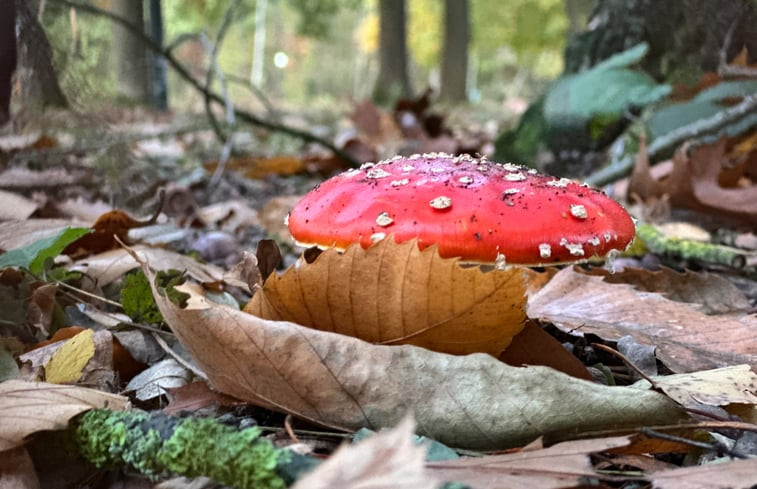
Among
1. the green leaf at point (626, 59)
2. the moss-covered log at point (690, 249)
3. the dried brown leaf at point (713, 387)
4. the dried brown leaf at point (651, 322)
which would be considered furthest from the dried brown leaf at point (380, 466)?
the green leaf at point (626, 59)

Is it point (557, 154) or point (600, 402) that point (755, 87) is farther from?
point (600, 402)

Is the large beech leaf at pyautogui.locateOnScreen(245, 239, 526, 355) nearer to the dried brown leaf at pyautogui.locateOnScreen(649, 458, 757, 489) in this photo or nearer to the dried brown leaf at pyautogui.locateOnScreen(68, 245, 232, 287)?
the dried brown leaf at pyautogui.locateOnScreen(649, 458, 757, 489)

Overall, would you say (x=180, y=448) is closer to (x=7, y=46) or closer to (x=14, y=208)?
(x=14, y=208)

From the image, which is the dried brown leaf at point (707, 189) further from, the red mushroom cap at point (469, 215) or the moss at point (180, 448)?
the moss at point (180, 448)

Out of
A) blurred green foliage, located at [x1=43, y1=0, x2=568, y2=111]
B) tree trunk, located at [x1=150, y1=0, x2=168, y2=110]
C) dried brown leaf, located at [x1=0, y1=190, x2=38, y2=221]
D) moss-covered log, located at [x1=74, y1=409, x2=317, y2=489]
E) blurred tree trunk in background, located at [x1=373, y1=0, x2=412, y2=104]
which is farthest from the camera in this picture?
blurred tree trunk in background, located at [x1=373, y1=0, x2=412, y2=104]

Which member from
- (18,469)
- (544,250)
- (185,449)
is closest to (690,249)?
(544,250)

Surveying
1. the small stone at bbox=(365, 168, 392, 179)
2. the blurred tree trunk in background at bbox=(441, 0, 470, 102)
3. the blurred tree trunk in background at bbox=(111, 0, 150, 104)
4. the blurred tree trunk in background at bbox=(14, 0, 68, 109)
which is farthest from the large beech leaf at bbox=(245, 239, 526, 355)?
the blurred tree trunk in background at bbox=(441, 0, 470, 102)
